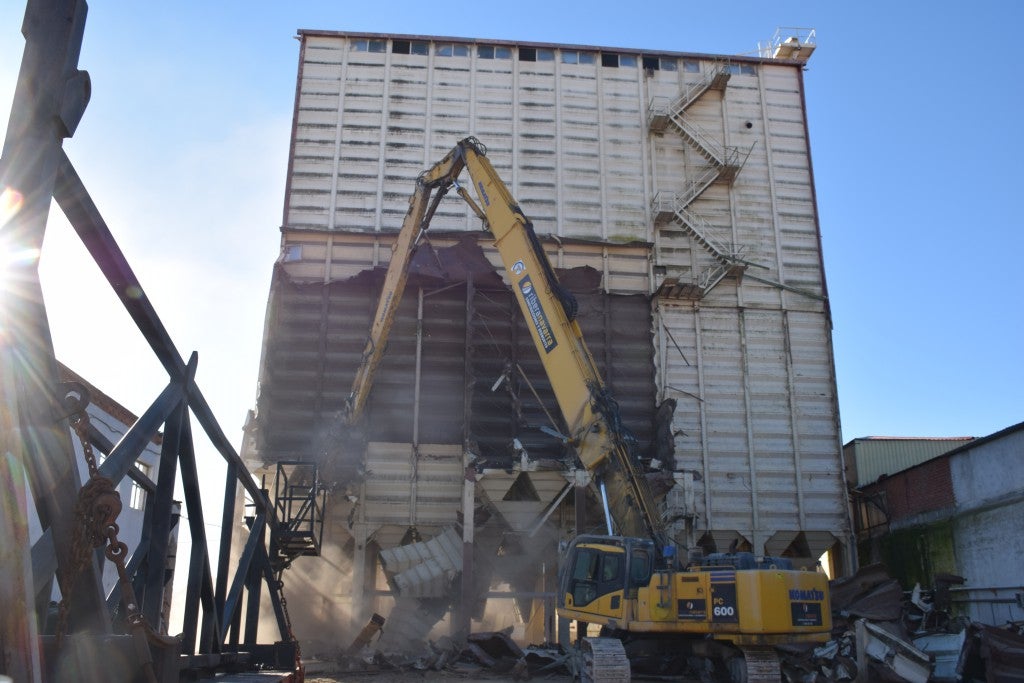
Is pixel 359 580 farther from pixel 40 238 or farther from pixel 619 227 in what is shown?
pixel 40 238

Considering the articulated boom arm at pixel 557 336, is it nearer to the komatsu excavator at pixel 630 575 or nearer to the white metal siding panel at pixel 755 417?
the komatsu excavator at pixel 630 575

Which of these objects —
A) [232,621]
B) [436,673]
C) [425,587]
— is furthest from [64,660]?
[425,587]

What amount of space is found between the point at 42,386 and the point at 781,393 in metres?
24.0

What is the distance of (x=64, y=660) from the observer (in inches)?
130

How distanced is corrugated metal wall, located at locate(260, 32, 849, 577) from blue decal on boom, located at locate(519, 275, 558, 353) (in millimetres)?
7143

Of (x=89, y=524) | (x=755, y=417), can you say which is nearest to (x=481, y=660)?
(x=755, y=417)

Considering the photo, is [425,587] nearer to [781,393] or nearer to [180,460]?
[781,393]

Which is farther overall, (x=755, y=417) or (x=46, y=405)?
(x=755, y=417)

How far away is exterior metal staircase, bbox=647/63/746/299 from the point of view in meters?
25.5

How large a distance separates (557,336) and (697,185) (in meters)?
13.0

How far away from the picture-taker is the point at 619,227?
2611cm

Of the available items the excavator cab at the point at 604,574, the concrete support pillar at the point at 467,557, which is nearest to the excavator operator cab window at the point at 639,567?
the excavator cab at the point at 604,574

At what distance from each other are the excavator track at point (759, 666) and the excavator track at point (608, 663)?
1847 mm

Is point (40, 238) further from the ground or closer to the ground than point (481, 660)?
further from the ground
